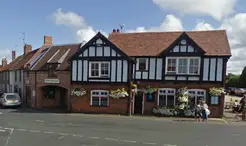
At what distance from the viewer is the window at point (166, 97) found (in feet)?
58.1

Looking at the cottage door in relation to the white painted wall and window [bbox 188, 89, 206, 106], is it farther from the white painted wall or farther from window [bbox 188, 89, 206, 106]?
the white painted wall

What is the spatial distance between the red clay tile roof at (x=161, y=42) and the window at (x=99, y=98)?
4.25 meters

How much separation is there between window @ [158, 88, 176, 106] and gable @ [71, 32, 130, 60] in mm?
4623

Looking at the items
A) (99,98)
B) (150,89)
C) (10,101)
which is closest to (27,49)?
(10,101)

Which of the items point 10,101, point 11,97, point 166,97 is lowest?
point 10,101

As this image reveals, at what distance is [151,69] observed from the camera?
709 inches

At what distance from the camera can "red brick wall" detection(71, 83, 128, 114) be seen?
714 inches

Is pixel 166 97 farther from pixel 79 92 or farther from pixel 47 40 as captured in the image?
pixel 47 40

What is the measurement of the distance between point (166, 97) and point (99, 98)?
591 cm

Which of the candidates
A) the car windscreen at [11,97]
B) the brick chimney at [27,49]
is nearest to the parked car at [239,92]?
the brick chimney at [27,49]

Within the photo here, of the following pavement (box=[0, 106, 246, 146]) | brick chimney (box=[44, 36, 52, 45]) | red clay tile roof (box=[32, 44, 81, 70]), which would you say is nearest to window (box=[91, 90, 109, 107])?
red clay tile roof (box=[32, 44, 81, 70])

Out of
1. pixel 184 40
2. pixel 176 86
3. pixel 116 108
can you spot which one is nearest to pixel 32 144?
pixel 116 108

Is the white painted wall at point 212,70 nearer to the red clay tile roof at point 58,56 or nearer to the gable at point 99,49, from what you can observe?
the gable at point 99,49

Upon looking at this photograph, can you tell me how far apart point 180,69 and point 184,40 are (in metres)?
2.43
